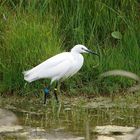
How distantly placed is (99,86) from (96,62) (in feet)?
1.28

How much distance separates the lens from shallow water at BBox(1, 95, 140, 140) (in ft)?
15.0

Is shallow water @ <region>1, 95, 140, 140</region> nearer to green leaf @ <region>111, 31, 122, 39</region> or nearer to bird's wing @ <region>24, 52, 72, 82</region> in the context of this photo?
bird's wing @ <region>24, 52, 72, 82</region>

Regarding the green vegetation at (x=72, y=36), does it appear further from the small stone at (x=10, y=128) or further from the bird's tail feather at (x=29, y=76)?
the small stone at (x=10, y=128)

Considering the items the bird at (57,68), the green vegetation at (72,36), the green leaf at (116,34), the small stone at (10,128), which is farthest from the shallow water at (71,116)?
the green leaf at (116,34)

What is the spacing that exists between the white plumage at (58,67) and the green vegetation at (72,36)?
15.2 inches

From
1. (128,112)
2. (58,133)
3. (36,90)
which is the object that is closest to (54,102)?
(36,90)

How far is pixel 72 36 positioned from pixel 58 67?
4.37ft

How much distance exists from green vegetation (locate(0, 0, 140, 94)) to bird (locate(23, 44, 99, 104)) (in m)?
0.37

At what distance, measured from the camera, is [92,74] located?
6.69m

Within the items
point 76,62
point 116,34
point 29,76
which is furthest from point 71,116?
point 116,34

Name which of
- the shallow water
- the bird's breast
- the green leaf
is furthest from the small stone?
the green leaf

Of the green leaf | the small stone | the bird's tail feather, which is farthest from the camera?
the green leaf

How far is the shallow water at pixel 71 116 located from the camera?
4.58 m

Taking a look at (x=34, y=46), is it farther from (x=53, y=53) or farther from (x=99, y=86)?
(x=99, y=86)
